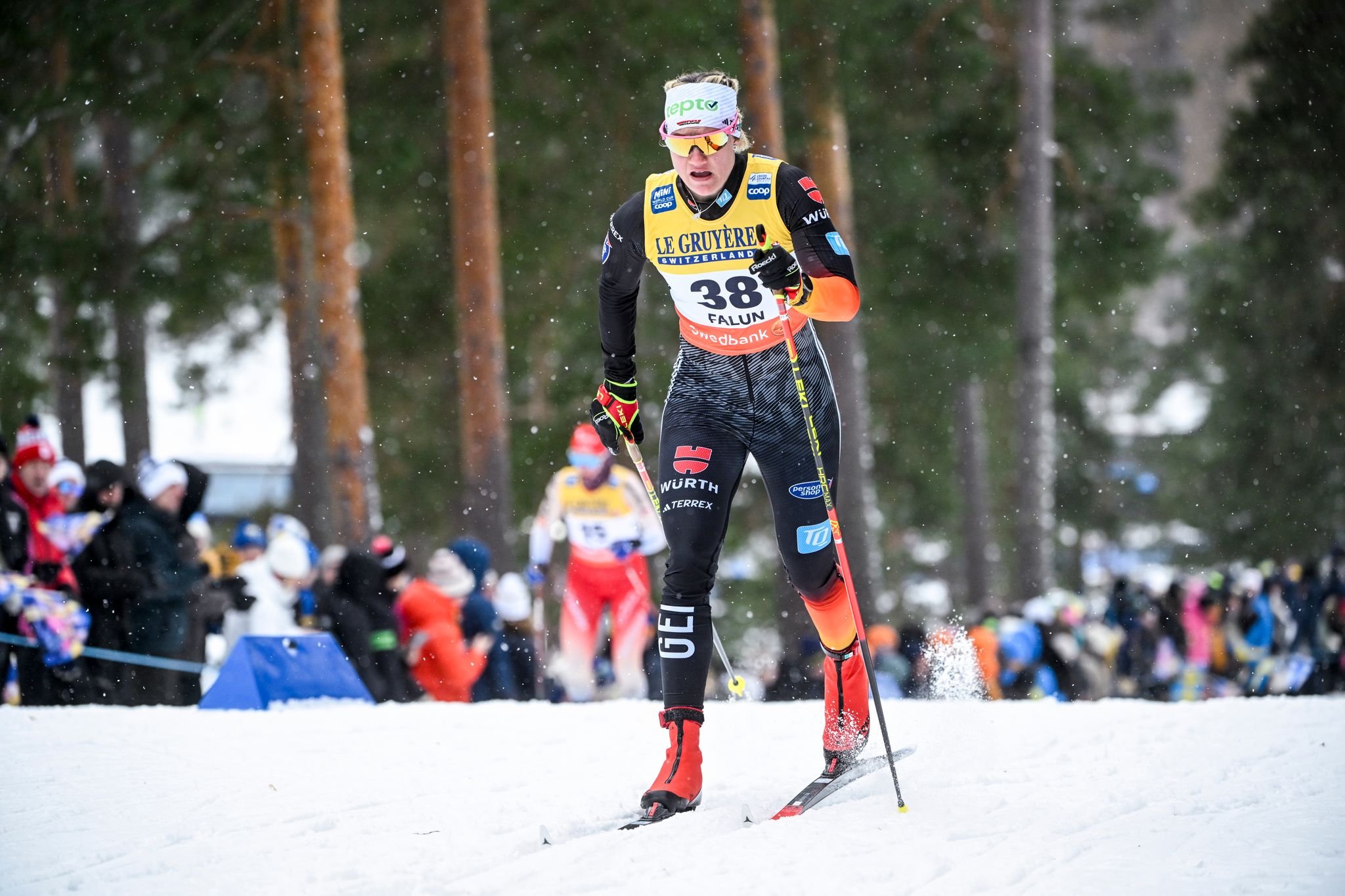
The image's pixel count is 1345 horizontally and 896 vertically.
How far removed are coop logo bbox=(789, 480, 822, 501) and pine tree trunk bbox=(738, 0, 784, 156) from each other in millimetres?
9670

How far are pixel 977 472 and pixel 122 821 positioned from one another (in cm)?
2354

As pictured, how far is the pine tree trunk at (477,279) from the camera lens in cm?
1414

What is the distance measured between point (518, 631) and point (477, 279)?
4.67m

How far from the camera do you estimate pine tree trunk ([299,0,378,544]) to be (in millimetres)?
12781

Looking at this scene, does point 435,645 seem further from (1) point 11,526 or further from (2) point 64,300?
(2) point 64,300

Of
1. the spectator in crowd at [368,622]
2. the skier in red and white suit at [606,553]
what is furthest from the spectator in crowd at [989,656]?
the spectator in crowd at [368,622]

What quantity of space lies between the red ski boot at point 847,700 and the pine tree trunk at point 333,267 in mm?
8832

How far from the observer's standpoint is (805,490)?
4.45 meters

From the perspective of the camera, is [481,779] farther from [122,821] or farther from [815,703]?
[815,703]

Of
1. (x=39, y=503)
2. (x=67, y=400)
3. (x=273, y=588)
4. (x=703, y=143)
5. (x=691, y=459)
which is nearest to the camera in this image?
(x=703, y=143)

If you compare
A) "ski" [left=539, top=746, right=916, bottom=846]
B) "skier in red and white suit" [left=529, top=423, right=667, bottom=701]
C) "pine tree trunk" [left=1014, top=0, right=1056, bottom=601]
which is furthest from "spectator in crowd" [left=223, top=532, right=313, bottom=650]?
"pine tree trunk" [left=1014, top=0, right=1056, bottom=601]

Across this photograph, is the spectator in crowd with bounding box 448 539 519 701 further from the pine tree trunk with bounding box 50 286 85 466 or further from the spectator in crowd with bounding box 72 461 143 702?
the pine tree trunk with bounding box 50 286 85 466

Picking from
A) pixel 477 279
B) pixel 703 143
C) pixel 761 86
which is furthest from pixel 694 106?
pixel 477 279

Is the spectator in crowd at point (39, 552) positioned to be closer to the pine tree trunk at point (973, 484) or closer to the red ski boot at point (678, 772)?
the red ski boot at point (678, 772)
